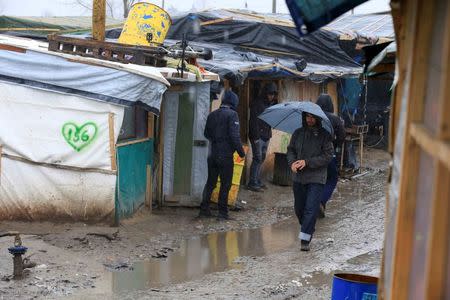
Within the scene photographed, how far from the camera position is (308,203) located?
10008 millimetres

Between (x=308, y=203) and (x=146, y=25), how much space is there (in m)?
4.33

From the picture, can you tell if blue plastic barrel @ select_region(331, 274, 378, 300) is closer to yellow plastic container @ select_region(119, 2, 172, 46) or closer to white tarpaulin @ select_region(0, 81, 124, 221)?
white tarpaulin @ select_region(0, 81, 124, 221)

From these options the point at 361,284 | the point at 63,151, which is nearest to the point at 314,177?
the point at 63,151

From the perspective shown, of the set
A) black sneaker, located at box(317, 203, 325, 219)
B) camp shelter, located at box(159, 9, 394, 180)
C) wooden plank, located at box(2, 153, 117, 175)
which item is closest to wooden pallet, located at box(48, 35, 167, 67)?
wooden plank, located at box(2, 153, 117, 175)

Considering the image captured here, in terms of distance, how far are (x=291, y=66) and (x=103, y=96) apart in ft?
24.5

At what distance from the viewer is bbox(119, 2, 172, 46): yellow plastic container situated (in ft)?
41.1

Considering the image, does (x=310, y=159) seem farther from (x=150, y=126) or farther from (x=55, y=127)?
(x=55, y=127)

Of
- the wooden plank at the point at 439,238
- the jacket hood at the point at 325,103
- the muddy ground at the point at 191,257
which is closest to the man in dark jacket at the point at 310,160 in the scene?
the muddy ground at the point at 191,257

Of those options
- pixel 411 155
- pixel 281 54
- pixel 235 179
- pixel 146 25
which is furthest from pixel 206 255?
pixel 281 54

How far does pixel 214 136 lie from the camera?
11.9 metres

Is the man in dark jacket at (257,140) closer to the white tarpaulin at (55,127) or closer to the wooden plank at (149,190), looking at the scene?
the wooden plank at (149,190)

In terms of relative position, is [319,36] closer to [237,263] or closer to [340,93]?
[340,93]

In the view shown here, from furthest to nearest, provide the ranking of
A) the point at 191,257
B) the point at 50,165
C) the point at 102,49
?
the point at 102,49 → the point at 50,165 → the point at 191,257

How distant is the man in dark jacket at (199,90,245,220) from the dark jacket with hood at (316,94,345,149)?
126cm
